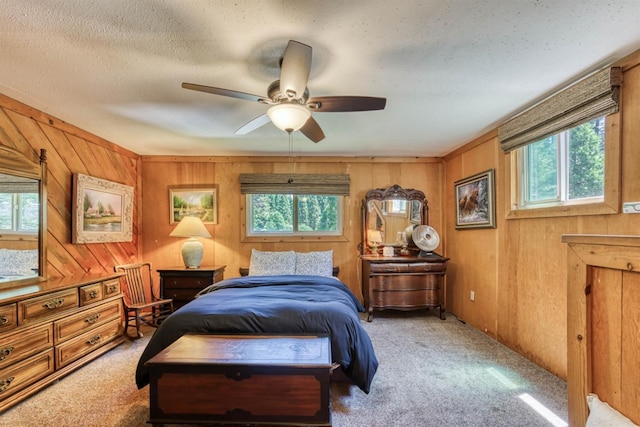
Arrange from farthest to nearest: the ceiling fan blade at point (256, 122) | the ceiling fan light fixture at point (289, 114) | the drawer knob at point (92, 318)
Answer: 1. the drawer knob at point (92, 318)
2. the ceiling fan blade at point (256, 122)
3. the ceiling fan light fixture at point (289, 114)

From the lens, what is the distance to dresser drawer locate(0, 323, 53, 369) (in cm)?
192

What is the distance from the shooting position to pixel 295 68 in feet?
5.11

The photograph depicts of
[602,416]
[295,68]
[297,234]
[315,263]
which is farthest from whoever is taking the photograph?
[297,234]

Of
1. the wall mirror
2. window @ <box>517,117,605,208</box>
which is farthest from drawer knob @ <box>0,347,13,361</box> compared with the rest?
window @ <box>517,117,605,208</box>

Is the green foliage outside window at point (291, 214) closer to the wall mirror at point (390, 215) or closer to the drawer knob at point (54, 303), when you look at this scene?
the wall mirror at point (390, 215)

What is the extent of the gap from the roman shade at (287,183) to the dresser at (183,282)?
4.17ft

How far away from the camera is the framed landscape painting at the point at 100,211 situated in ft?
9.85

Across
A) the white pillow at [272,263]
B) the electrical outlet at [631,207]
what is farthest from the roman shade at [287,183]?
the electrical outlet at [631,207]

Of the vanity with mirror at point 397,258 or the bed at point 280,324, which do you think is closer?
the bed at point 280,324

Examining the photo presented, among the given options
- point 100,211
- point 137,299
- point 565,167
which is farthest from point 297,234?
point 565,167

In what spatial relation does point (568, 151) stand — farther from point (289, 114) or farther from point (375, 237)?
point (375, 237)

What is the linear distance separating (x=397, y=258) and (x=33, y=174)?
380 centimetres

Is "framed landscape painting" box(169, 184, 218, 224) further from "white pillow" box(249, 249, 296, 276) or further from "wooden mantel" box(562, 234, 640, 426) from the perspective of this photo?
"wooden mantel" box(562, 234, 640, 426)

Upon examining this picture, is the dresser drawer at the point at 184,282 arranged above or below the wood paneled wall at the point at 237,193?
below
